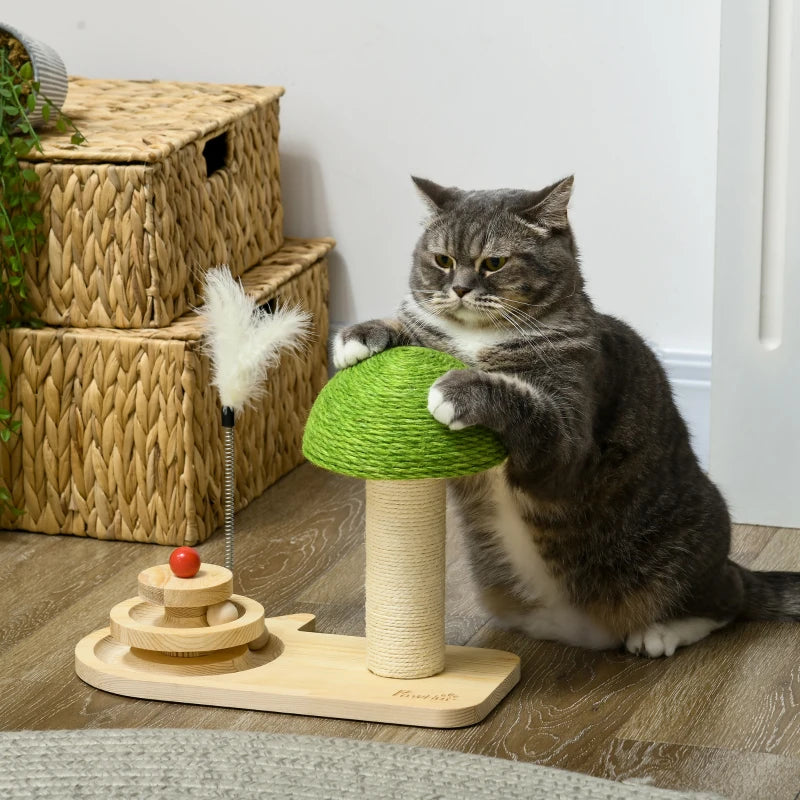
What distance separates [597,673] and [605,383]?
38 cm

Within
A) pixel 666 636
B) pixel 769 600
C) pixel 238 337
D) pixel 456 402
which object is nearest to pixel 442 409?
pixel 456 402

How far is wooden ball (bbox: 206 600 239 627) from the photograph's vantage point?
172cm

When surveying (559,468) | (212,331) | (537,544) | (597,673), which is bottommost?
(597,673)

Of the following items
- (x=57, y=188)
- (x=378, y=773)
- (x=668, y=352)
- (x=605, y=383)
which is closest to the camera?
(x=378, y=773)

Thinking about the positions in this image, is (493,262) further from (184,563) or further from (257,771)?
(257,771)

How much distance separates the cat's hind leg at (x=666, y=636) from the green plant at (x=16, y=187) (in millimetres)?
1017

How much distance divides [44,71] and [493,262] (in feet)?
3.18

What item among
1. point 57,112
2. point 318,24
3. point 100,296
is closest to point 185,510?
point 100,296

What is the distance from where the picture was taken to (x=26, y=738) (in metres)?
1.53

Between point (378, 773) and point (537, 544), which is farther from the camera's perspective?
point (537, 544)

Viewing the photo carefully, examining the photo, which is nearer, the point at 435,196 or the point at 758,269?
the point at 435,196

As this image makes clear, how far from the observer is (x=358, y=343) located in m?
1.66

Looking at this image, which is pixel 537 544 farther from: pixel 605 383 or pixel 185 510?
pixel 185 510

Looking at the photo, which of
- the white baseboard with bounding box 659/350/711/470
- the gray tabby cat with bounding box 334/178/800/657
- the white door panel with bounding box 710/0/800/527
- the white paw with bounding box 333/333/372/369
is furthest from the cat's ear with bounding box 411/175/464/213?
the white baseboard with bounding box 659/350/711/470
